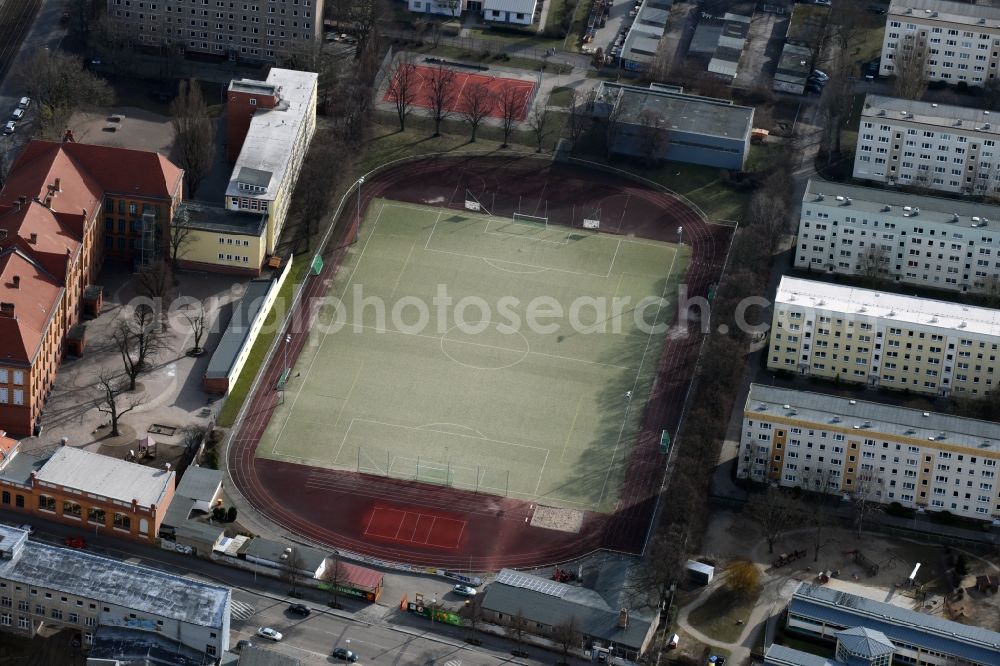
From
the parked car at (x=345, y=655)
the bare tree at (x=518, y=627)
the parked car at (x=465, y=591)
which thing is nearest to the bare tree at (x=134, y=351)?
the parked car at (x=465, y=591)

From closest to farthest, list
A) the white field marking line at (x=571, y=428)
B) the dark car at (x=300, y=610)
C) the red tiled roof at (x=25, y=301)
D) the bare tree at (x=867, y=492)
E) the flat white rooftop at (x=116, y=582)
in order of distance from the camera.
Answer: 1. the flat white rooftop at (x=116, y=582)
2. the dark car at (x=300, y=610)
3. the red tiled roof at (x=25, y=301)
4. the bare tree at (x=867, y=492)
5. the white field marking line at (x=571, y=428)

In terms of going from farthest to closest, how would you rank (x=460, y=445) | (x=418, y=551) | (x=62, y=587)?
(x=460, y=445), (x=418, y=551), (x=62, y=587)

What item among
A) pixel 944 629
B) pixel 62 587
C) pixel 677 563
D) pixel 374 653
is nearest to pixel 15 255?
pixel 62 587

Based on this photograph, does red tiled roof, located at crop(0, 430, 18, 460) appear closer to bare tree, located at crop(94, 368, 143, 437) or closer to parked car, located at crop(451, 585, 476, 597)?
bare tree, located at crop(94, 368, 143, 437)

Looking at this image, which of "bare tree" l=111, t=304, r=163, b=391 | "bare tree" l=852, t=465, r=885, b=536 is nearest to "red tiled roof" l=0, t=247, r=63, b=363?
"bare tree" l=111, t=304, r=163, b=391

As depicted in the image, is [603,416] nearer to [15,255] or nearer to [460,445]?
[460,445]

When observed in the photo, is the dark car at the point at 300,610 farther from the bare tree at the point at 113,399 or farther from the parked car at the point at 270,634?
the bare tree at the point at 113,399

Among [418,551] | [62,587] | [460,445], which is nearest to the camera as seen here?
[62,587]
